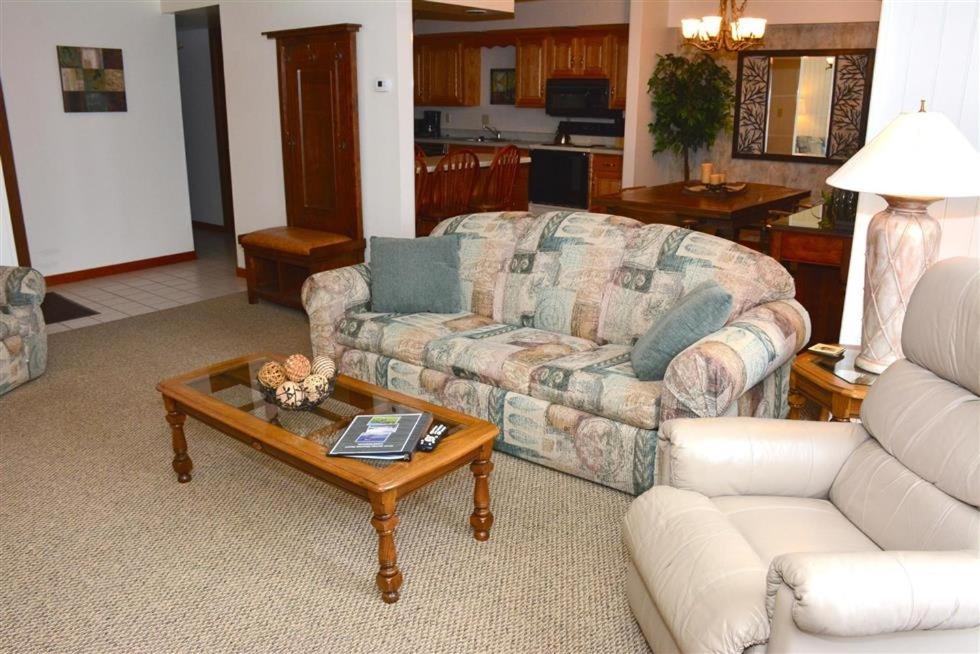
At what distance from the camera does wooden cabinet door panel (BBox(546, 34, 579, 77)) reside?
8.22 meters

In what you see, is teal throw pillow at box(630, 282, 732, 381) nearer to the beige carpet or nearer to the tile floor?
the beige carpet

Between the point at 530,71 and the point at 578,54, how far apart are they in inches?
25.7

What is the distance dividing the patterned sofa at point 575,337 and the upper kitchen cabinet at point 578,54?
4.51 metres

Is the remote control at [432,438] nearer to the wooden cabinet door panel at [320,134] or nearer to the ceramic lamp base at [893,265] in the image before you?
the ceramic lamp base at [893,265]

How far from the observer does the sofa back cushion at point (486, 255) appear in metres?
3.93

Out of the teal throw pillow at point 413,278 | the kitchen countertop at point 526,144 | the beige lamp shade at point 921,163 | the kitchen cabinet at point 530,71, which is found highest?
the kitchen cabinet at point 530,71

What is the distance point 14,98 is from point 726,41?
5.29 meters

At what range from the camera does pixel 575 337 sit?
11.8ft

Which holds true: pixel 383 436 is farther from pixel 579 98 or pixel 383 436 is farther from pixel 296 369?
pixel 579 98

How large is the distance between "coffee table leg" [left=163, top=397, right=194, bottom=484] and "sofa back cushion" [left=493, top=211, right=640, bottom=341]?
60.4 inches

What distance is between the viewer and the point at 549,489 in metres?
3.09

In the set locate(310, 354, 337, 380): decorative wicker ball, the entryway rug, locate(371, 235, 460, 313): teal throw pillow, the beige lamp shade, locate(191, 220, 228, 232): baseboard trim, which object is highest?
the beige lamp shade

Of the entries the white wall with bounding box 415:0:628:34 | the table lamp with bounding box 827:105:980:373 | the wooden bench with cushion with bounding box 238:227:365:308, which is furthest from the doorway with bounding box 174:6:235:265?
the table lamp with bounding box 827:105:980:373

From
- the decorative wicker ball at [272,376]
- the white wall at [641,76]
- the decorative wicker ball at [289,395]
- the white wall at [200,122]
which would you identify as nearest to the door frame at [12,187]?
the white wall at [200,122]
